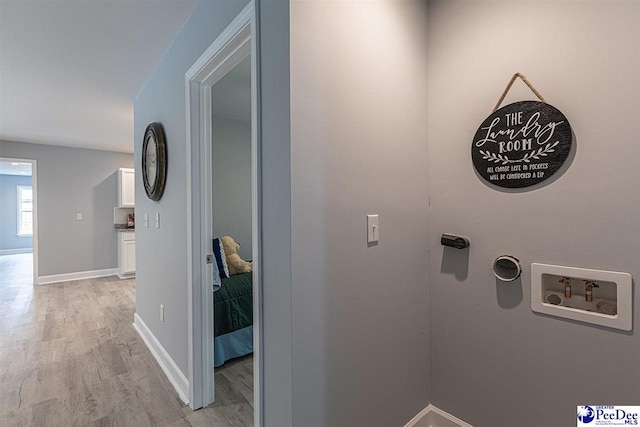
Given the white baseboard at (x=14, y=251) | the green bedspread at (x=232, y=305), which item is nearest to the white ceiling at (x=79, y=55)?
the green bedspread at (x=232, y=305)

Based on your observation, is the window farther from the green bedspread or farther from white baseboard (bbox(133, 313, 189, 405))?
the green bedspread

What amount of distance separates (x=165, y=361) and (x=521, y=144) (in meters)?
2.63

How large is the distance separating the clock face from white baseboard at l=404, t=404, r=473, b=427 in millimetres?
2334

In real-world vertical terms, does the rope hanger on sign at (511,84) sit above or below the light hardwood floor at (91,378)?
above

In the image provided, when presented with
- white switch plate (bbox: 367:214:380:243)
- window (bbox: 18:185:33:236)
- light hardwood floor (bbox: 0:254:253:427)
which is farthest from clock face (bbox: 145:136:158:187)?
window (bbox: 18:185:33:236)

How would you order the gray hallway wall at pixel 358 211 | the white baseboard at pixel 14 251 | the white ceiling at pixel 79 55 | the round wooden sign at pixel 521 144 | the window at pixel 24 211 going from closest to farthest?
the gray hallway wall at pixel 358 211, the round wooden sign at pixel 521 144, the white ceiling at pixel 79 55, the white baseboard at pixel 14 251, the window at pixel 24 211

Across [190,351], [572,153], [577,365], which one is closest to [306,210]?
[572,153]

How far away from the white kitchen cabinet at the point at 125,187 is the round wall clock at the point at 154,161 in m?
3.41

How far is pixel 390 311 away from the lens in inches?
52.2

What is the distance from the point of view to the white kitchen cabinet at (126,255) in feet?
17.3

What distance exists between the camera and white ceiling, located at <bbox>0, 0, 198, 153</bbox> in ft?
5.64

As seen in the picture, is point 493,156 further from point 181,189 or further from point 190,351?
point 190,351

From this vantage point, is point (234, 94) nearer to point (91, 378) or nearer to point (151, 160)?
point (151, 160)

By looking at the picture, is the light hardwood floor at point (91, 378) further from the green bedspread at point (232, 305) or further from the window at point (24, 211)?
the window at point (24, 211)
